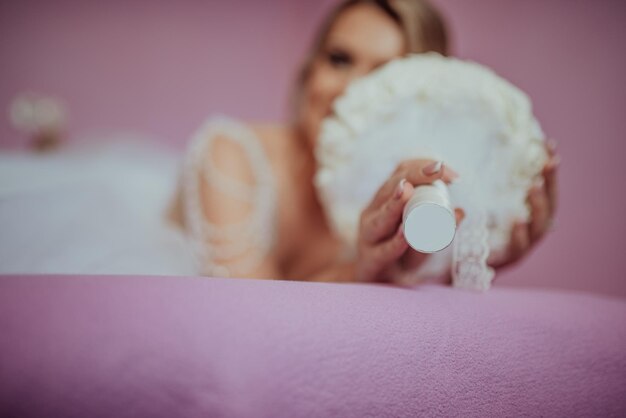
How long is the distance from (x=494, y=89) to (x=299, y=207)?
1.87 ft

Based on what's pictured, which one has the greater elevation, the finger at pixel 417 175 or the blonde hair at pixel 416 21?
the blonde hair at pixel 416 21

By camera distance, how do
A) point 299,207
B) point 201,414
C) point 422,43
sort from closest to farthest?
point 201,414 < point 422,43 < point 299,207

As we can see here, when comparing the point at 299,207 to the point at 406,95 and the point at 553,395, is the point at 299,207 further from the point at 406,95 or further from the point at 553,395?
the point at 553,395

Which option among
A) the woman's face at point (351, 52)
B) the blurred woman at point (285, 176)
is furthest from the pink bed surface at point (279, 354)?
the woman's face at point (351, 52)

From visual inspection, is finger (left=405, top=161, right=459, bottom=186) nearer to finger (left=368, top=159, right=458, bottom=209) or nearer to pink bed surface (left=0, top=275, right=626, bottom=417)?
finger (left=368, top=159, right=458, bottom=209)

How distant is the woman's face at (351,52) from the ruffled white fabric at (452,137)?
337mm

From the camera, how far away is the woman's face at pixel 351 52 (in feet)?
3.00

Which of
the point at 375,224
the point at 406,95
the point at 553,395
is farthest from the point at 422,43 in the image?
the point at 553,395

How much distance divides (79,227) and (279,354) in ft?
1.99

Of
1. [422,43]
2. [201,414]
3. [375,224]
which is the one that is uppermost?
[422,43]

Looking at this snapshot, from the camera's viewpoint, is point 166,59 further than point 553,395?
Yes

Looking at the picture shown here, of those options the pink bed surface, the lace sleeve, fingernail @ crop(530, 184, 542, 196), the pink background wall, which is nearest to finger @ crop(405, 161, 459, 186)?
the pink bed surface

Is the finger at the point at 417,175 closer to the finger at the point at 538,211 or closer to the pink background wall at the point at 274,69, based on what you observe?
the finger at the point at 538,211

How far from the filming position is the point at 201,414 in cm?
26
